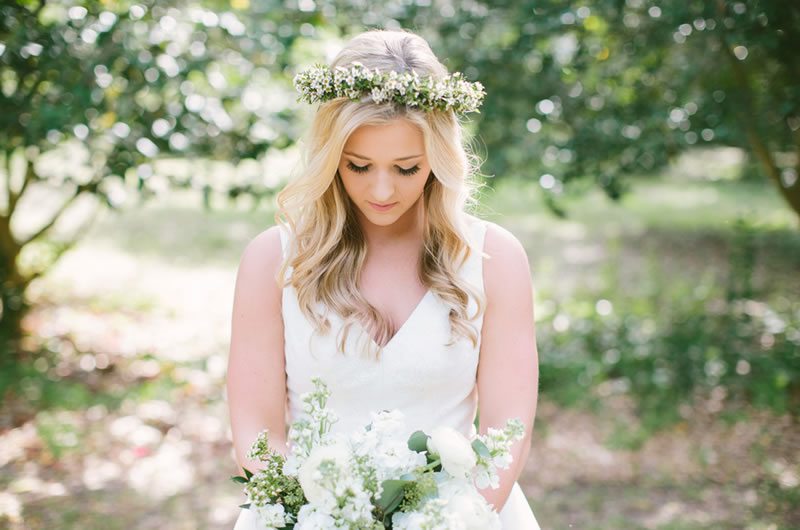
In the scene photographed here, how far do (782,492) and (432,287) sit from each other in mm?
3124

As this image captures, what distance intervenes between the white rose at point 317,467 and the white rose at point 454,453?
188 millimetres

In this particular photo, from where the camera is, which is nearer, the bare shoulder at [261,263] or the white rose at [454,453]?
the white rose at [454,453]

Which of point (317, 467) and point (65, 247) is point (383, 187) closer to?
point (317, 467)

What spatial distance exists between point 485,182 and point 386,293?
217cm

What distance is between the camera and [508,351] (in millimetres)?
2412

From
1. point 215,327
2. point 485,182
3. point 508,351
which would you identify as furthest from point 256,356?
point 215,327

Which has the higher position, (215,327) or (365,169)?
(365,169)

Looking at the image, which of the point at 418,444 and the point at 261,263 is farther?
the point at 261,263

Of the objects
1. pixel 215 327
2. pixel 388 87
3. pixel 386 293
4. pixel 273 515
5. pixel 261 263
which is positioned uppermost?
pixel 388 87

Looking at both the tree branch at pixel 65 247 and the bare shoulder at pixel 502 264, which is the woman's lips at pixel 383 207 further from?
the tree branch at pixel 65 247

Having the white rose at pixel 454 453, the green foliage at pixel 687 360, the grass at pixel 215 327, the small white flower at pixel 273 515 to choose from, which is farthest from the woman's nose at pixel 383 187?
the green foliage at pixel 687 360

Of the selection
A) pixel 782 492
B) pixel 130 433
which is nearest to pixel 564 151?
pixel 782 492

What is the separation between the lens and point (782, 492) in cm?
451

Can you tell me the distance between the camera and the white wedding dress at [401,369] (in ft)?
7.77
